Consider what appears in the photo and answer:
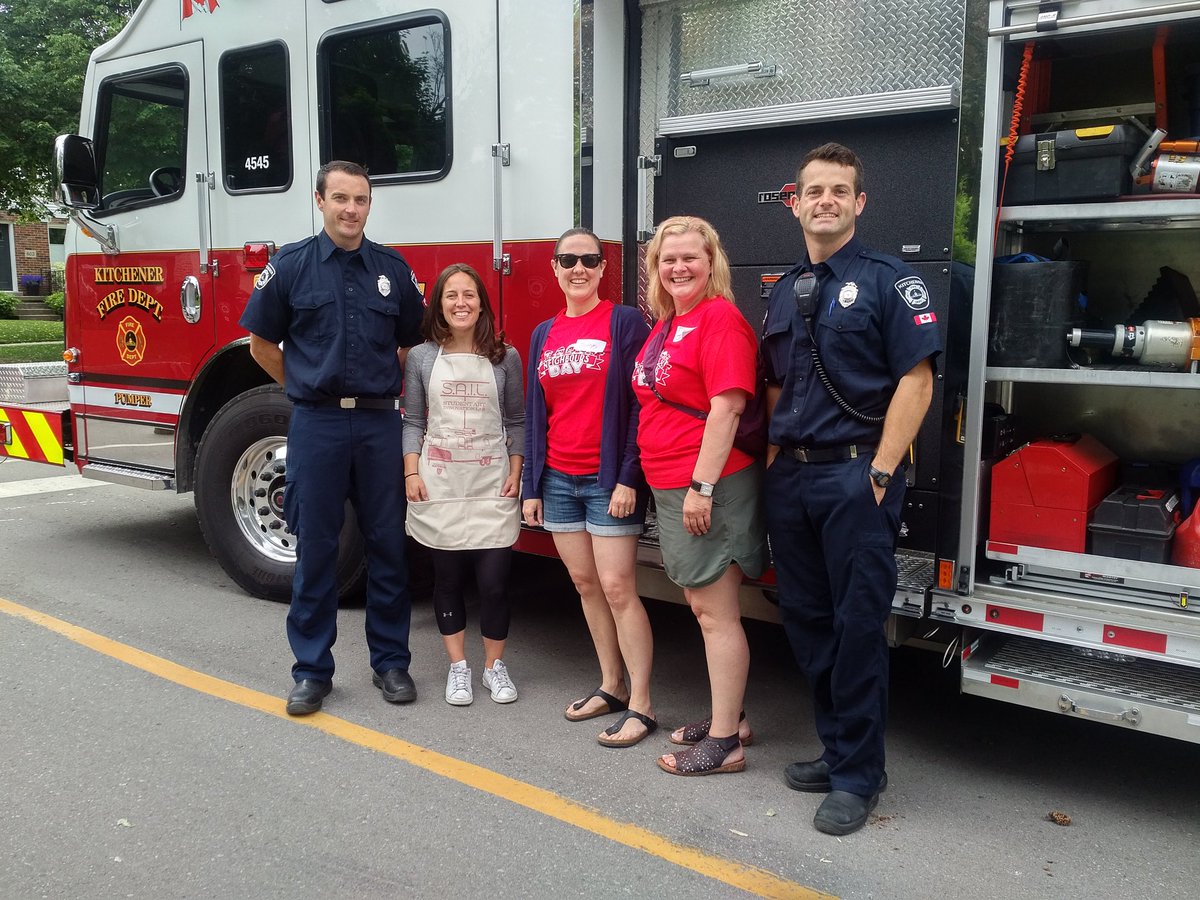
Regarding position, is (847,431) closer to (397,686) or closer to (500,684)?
(500,684)

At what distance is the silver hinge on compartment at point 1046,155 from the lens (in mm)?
3123

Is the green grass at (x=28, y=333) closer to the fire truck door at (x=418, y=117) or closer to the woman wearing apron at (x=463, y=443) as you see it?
A: the fire truck door at (x=418, y=117)

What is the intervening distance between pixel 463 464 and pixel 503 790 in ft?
3.98

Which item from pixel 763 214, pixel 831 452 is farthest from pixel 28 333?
pixel 831 452

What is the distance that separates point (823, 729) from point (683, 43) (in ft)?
8.35

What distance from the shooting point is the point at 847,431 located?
300 cm

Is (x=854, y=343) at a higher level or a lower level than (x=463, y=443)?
higher

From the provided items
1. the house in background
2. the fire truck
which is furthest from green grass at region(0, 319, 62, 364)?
the house in background

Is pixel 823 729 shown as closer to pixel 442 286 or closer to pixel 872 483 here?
pixel 872 483

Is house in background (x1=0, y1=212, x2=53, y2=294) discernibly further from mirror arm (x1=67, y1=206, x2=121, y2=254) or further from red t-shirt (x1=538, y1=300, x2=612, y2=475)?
red t-shirt (x1=538, y1=300, x2=612, y2=475)

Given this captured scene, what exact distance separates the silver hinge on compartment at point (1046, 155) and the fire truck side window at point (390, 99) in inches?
93.2

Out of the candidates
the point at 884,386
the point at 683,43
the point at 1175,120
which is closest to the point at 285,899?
the point at 884,386

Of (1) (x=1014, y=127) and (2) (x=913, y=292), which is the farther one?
(1) (x=1014, y=127)

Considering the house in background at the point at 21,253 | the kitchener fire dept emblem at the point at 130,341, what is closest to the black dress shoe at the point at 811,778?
the kitchener fire dept emblem at the point at 130,341
